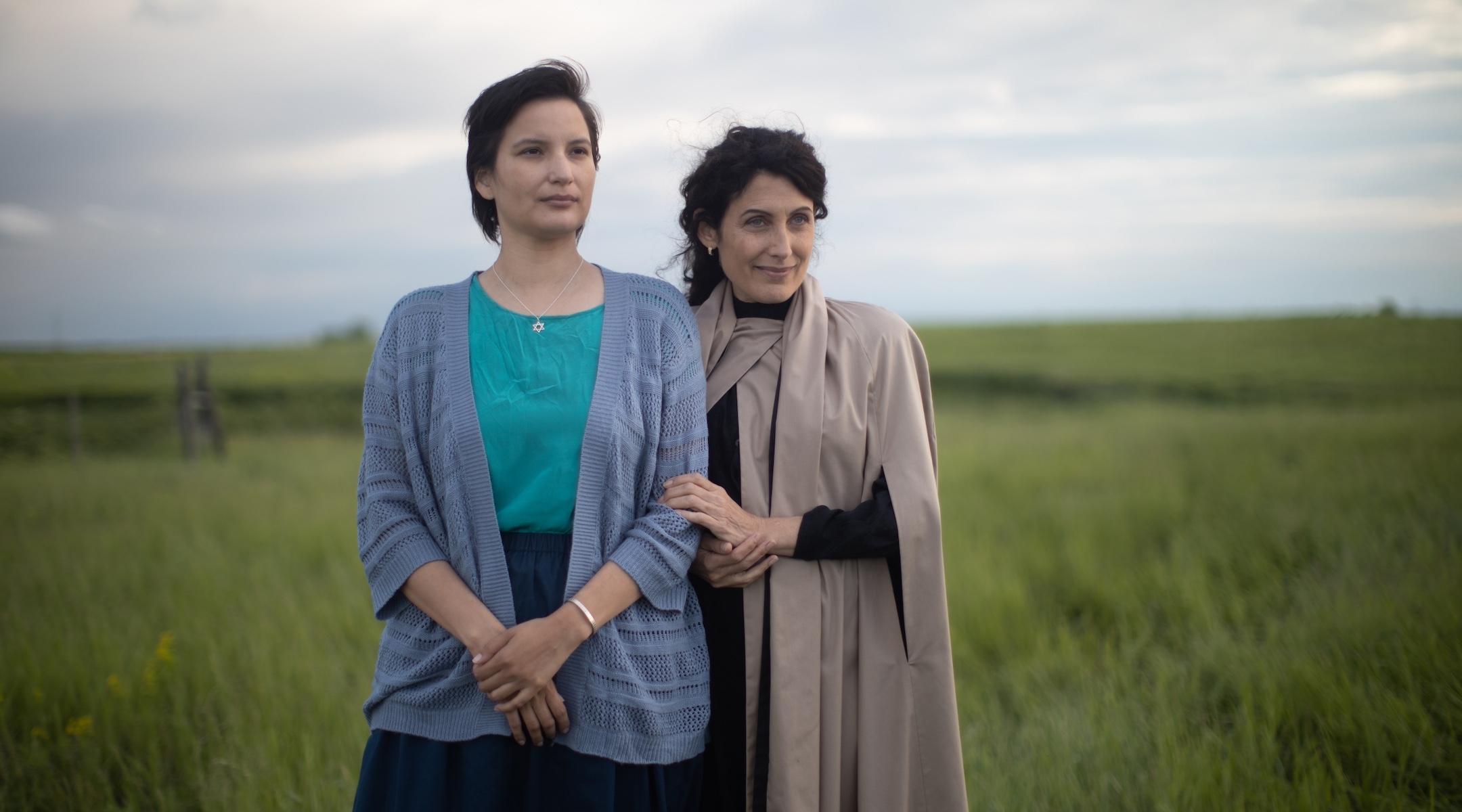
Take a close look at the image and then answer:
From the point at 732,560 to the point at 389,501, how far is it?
758 millimetres

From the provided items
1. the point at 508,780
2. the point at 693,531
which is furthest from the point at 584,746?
the point at 693,531

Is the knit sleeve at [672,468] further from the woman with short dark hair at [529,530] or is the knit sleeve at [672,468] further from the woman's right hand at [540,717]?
the woman's right hand at [540,717]

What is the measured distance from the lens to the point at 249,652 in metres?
3.83

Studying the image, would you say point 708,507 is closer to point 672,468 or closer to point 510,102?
point 672,468

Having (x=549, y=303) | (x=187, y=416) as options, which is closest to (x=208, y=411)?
(x=187, y=416)

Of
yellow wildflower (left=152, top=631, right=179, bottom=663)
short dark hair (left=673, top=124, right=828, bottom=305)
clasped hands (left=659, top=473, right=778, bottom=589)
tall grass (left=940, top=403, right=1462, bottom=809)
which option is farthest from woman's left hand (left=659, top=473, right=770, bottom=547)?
yellow wildflower (left=152, top=631, right=179, bottom=663)

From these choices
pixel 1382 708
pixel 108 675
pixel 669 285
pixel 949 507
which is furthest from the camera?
pixel 949 507

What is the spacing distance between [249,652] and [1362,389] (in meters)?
14.3

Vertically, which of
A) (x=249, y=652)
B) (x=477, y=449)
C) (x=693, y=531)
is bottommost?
(x=249, y=652)

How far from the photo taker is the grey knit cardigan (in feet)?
5.50

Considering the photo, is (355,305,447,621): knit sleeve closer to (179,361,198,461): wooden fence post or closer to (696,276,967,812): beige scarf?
(696,276,967,812): beige scarf

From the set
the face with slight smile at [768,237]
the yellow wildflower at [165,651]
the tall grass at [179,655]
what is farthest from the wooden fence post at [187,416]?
the face with slight smile at [768,237]

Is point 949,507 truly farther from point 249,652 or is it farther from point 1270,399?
point 1270,399

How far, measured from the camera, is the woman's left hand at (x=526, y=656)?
5.23 ft
